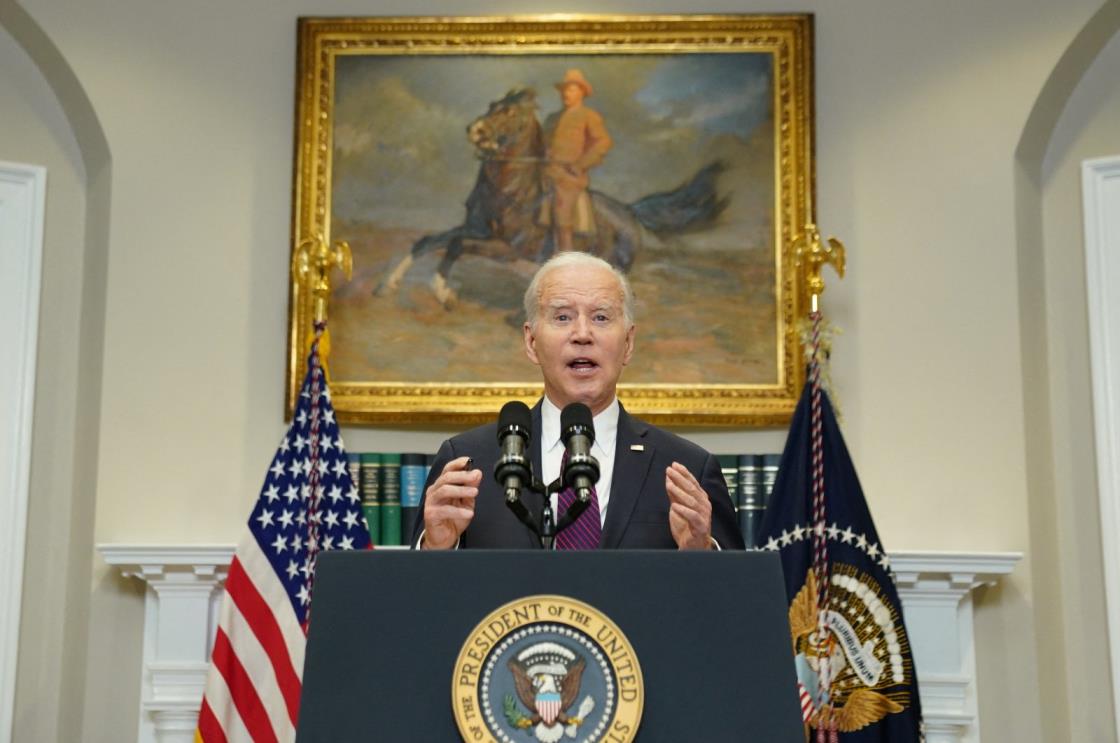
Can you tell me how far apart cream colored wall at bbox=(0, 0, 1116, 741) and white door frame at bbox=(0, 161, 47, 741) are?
0.08 m

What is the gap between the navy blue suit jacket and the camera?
2.90 m

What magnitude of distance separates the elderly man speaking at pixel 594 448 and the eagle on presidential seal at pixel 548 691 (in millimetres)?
652

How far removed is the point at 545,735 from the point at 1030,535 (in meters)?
3.78

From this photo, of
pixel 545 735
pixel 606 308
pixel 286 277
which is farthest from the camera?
pixel 286 277

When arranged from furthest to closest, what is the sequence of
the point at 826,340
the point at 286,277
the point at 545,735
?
the point at 286,277 → the point at 826,340 → the point at 545,735

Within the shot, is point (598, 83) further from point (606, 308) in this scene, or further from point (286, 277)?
point (606, 308)

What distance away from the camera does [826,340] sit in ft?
17.0

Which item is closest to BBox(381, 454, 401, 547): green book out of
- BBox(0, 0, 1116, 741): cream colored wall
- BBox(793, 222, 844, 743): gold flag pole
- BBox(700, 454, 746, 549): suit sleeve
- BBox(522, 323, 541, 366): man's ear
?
BBox(0, 0, 1116, 741): cream colored wall

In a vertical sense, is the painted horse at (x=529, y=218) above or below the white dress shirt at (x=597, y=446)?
above

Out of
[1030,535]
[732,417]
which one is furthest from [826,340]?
[1030,535]

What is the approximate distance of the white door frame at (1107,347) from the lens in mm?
5199

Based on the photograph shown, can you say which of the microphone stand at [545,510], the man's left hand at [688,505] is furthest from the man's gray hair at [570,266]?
the microphone stand at [545,510]

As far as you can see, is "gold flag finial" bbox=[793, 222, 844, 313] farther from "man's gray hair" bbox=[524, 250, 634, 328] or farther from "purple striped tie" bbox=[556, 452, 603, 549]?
"purple striped tie" bbox=[556, 452, 603, 549]

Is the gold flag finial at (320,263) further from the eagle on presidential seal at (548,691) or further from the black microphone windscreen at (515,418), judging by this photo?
the eagle on presidential seal at (548,691)
